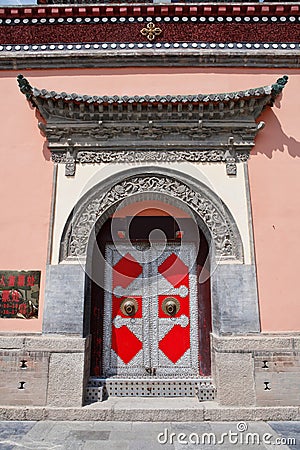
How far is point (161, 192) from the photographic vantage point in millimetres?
5109

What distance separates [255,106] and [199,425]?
14.9 ft

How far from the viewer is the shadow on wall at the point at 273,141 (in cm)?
528

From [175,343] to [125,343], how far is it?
0.77m

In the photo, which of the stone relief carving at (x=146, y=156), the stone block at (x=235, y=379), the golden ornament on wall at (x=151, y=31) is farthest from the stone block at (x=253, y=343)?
the golden ornament on wall at (x=151, y=31)

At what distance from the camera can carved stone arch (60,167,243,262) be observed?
4918 millimetres

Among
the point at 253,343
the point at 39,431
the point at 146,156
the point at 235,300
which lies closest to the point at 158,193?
the point at 146,156

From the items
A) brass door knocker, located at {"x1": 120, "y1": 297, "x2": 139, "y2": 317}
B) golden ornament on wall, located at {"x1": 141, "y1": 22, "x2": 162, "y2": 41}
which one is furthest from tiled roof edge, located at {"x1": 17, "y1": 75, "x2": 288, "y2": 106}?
brass door knocker, located at {"x1": 120, "y1": 297, "x2": 139, "y2": 317}

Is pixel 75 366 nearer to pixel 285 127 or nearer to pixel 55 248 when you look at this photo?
pixel 55 248

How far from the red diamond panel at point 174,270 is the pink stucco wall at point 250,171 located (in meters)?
1.19

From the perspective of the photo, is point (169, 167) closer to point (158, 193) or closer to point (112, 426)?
point (158, 193)

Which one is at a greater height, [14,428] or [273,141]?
[273,141]

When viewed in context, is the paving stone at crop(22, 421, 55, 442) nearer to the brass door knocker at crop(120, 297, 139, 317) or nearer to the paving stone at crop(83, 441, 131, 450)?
the paving stone at crop(83, 441, 131, 450)

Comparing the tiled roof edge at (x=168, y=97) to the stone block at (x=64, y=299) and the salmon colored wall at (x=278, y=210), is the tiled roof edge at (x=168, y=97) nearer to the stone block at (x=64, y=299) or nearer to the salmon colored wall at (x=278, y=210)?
the salmon colored wall at (x=278, y=210)

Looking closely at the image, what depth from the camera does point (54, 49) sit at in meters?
5.78
